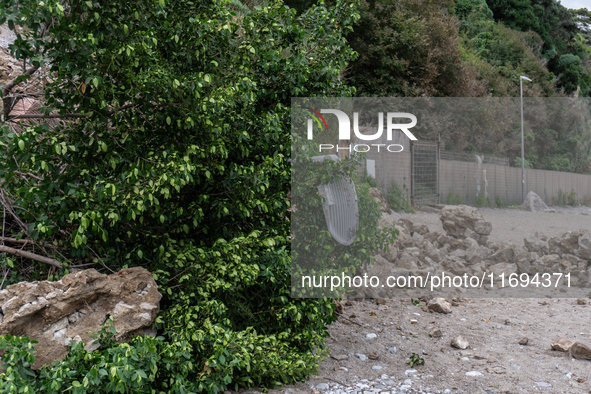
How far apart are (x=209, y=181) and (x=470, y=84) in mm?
10768

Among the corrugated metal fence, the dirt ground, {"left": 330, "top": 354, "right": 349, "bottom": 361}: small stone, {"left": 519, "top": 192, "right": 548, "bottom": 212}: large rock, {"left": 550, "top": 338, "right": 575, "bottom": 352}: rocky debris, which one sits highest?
the corrugated metal fence

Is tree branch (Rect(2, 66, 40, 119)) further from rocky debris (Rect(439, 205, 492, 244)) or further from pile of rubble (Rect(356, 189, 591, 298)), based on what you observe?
rocky debris (Rect(439, 205, 492, 244))

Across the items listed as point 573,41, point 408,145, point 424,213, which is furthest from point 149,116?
point 573,41

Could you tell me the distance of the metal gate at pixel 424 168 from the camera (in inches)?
258

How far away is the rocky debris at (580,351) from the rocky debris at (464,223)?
331 cm

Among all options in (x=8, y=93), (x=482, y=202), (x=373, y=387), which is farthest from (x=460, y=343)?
(x=8, y=93)

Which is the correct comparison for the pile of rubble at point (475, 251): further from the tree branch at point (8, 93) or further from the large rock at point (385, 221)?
the tree branch at point (8, 93)

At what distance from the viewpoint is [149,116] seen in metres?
3.76

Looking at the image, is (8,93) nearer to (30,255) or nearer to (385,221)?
(30,255)

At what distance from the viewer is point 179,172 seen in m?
3.31

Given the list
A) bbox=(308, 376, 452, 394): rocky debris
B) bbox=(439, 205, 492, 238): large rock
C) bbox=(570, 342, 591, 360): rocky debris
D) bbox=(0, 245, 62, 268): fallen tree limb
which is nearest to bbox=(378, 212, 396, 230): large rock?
bbox=(439, 205, 492, 238): large rock

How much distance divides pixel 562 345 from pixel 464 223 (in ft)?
10.9

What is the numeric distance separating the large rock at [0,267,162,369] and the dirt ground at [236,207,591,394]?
4.24 ft

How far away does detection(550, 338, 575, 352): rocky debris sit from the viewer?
15.5ft
